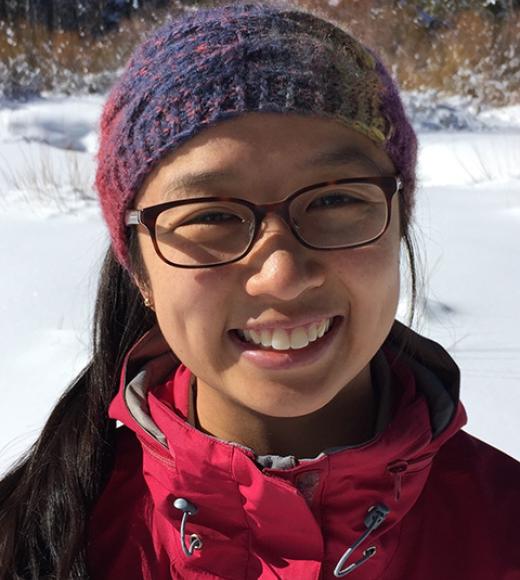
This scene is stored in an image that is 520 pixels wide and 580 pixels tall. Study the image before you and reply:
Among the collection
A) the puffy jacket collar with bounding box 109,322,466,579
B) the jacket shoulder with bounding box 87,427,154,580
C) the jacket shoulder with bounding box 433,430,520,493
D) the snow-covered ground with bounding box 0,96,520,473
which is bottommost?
the snow-covered ground with bounding box 0,96,520,473

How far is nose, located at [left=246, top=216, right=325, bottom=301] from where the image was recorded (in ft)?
3.47

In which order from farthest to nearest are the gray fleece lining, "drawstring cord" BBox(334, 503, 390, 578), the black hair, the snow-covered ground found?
the snow-covered ground < the black hair < the gray fleece lining < "drawstring cord" BBox(334, 503, 390, 578)

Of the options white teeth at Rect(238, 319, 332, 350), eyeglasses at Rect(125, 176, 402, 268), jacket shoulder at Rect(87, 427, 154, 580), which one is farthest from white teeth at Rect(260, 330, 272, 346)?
jacket shoulder at Rect(87, 427, 154, 580)

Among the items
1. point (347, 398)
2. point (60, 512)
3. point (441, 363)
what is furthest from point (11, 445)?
point (441, 363)

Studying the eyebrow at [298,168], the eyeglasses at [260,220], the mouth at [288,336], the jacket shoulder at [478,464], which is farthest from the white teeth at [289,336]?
the jacket shoulder at [478,464]

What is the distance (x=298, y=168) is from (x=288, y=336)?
0.84 feet

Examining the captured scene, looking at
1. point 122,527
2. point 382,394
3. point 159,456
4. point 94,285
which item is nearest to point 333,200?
point 382,394

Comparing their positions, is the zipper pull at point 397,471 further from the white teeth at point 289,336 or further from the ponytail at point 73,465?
the ponytail at point 73,465

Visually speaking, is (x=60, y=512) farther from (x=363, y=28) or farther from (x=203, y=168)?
(x=363, y=28)

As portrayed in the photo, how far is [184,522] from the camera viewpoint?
1.23 meters

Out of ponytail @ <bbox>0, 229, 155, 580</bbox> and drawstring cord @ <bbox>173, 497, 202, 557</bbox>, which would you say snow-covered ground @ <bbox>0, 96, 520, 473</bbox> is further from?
drawstring cord @ <bbox>173, 497, 202, 557</bbox>

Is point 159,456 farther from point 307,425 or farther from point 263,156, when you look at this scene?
point 263,156

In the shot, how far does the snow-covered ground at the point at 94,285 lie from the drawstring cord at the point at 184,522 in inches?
40.3

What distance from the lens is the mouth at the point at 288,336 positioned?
3.65 feet
